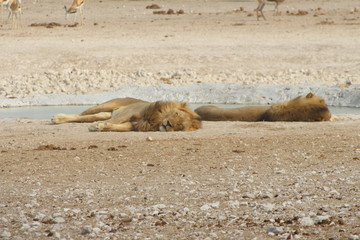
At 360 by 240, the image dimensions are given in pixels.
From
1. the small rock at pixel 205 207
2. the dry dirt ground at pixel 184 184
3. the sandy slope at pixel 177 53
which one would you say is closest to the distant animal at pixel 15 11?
the sandy slope at pixel 177 53

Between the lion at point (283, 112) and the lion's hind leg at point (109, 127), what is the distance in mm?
1660

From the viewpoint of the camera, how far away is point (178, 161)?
877cm

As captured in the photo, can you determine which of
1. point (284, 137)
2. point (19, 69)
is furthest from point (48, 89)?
point (284, 137)

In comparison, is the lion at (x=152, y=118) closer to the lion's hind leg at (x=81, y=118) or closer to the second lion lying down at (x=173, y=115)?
the second lion lying down at (x=173, y=115)

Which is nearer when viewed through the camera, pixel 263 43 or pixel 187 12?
pixel 263 43

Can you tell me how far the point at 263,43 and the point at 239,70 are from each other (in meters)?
3.67

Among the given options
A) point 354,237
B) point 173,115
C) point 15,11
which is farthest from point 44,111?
point 15,11

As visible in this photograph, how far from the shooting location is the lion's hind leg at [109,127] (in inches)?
455

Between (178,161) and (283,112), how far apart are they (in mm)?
4032

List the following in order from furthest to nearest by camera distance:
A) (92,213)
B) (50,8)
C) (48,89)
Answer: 1. (50,8)
2. (48,89)
3. (92,213)

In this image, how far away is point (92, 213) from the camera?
628 cm

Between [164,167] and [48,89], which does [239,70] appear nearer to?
[48,89]

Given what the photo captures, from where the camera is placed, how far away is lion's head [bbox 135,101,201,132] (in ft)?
37.2

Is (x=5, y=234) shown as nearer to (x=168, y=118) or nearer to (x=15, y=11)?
(x=168, y=118)
